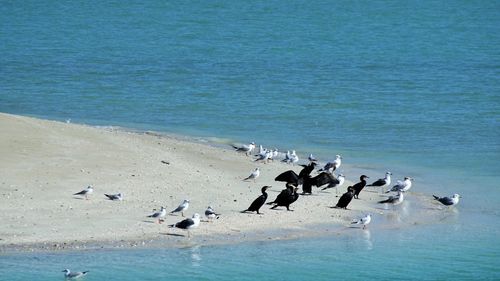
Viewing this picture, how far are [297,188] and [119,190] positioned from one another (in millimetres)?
3343

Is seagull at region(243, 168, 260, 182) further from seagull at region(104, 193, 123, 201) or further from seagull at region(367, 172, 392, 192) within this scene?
seagull at region(104, 193, 123, 201)

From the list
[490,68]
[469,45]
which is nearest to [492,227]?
[490,68]

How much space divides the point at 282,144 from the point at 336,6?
201 feet

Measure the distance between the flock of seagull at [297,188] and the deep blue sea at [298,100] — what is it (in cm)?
59

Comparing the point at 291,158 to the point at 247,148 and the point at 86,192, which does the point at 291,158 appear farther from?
the point at 86,192

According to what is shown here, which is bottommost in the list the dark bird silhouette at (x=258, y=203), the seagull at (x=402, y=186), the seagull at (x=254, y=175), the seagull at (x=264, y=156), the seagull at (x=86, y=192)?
the dark bird silhouette at (x=258, y=203)

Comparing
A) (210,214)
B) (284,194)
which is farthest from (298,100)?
(210,214)

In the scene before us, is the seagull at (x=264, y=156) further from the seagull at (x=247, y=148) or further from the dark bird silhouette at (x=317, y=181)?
the dark bird silhouette at (x=317, y=181)

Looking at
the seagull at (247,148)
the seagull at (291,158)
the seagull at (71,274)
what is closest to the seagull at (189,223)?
the seagull at (71,274)

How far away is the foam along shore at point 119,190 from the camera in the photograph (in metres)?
18.7

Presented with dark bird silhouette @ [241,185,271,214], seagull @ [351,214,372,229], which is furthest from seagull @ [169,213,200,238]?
seagull @ [351,214,372,229]

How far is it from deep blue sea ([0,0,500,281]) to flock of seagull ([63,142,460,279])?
589 mm

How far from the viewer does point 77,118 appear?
1341 inches

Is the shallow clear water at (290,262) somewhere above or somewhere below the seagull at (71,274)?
above
